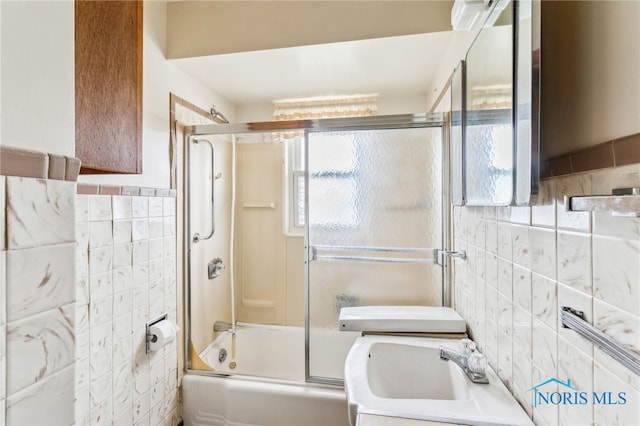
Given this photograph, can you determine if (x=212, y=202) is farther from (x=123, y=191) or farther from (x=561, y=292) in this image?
(x=561, y=292)

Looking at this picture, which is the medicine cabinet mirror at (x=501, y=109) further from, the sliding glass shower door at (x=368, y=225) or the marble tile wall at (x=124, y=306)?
the marble tile wall at (x=124, y=306)

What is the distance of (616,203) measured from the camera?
447mm

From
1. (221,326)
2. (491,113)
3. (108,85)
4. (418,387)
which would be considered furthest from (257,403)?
(491,113)

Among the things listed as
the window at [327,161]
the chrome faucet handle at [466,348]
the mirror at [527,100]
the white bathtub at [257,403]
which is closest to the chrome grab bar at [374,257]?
the window at [327,161]

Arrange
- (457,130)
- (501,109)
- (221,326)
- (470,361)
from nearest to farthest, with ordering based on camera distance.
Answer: (501,109) → (470,361) → (457,130) → (221,326)

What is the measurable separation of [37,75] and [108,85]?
2.42 feet

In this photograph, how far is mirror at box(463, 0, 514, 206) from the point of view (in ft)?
2.74

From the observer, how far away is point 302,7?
1.62 metres

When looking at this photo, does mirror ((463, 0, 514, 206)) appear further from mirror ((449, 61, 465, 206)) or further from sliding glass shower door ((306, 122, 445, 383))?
sliding glass shower door ((306, 122, 445, 383))

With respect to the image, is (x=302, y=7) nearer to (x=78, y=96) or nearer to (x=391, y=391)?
(x=78, y=96)

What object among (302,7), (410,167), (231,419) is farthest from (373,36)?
(231,419)

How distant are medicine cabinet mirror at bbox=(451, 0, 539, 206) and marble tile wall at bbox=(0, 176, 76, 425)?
939 millimetres

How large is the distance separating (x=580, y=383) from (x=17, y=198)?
3.46 feet

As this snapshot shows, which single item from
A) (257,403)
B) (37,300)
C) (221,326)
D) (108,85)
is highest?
(108,85)
